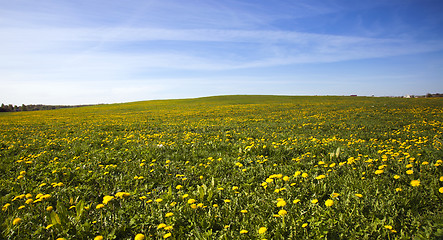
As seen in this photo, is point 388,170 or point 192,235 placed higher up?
point 388,170

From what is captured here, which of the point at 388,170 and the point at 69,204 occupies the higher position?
the point at 388,170

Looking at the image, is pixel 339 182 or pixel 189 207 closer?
pixel 189 207

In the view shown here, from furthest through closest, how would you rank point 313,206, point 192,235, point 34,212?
point 34,212
point 313,206
point 192,235

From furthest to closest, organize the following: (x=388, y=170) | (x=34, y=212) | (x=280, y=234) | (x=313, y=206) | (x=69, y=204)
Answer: (x=388, y=170), (x=69, y=204), (x=34, y=212), (x=313, y=206), (x=280, y=234)

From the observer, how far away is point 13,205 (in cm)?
402

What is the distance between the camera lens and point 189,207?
351 cm

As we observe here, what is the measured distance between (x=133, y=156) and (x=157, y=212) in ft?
13.3

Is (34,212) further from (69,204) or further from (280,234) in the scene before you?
(280,234)

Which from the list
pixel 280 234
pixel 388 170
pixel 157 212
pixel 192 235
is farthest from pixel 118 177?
pixel 388 170

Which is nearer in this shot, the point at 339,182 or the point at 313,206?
the point at 313,206

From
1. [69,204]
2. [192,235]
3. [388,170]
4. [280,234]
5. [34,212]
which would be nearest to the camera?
[280,234]

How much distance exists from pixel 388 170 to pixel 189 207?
4.20m

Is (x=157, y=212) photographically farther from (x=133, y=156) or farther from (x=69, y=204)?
(x=133, y=156)

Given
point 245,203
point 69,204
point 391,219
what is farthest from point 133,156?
point 391,219
